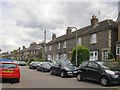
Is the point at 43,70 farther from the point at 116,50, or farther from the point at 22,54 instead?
the point at 22,54

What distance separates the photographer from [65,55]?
5100 cm

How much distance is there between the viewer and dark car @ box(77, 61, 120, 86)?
50.7 ft

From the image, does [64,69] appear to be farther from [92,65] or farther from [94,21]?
[94,21]

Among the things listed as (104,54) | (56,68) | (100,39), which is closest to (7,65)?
(56,68)

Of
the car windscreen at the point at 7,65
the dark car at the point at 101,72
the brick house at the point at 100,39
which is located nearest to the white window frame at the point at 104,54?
the brick house at the point at 100,39

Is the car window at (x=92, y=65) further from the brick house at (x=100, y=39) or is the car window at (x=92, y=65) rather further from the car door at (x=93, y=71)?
the brick house at (x=100, y=39)

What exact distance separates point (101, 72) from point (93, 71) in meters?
0.91

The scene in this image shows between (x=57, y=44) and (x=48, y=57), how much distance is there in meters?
8.42

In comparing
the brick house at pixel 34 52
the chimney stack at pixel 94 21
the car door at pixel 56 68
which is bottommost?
the car door at pixel 56 68

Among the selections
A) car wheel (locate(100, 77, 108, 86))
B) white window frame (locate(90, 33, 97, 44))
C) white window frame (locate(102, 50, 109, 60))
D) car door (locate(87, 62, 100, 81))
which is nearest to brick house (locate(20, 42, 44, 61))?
white window frame (locate(90, 33, 97, 44))

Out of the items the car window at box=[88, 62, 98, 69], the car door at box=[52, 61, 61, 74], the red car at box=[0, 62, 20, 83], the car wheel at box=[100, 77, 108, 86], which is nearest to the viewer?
the car wheel at box=[100, 77, 108, 86]

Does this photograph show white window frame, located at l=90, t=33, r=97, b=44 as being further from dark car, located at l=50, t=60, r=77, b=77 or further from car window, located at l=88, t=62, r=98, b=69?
car window, located at l=88, t=62, r=98, b=69

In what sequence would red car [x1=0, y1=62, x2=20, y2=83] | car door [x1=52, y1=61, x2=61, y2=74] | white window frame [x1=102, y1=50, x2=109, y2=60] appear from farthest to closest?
white window frame [x1=102, y1=50, x2=109, y2=60]
car door [x1=52, y1=61, x2=61, y2=74]
red car [x1=0, y1=62, x2=20, y2=83]

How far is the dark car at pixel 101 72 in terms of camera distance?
15461 millimetres
